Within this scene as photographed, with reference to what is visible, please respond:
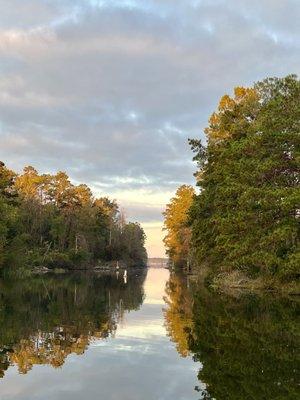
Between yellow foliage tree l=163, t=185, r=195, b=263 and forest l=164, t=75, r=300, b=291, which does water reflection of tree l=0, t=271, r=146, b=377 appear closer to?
forest l=164, t=75, r=300, b=291

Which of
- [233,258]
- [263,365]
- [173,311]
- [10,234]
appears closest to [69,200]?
[10,234]

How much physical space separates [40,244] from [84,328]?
70445 millimetres

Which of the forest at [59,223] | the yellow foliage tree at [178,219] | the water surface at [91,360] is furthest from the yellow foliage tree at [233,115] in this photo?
the yellow foliage tree at [178,219]

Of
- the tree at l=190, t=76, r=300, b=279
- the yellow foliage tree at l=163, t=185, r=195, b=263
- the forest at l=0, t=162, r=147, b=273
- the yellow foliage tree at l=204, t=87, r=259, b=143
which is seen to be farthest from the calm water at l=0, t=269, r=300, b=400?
the yellow foliage tree at l=163, t=185, r=195, b=263

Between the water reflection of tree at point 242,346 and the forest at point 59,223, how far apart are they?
141 feet

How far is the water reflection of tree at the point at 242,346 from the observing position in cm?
941

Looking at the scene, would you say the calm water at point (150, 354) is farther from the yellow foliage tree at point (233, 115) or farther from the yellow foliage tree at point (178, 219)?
the yellow foliage tree at point (178, 219)

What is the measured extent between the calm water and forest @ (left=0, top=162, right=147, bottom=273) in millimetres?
43632

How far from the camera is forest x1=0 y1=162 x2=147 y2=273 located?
7912cm

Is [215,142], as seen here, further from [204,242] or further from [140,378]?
[140,378]

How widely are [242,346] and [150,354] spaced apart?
244cm

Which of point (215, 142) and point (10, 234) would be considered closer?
point (215, 142)

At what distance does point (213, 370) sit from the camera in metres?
10.9

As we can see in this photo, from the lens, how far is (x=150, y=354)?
13250 millimetres
